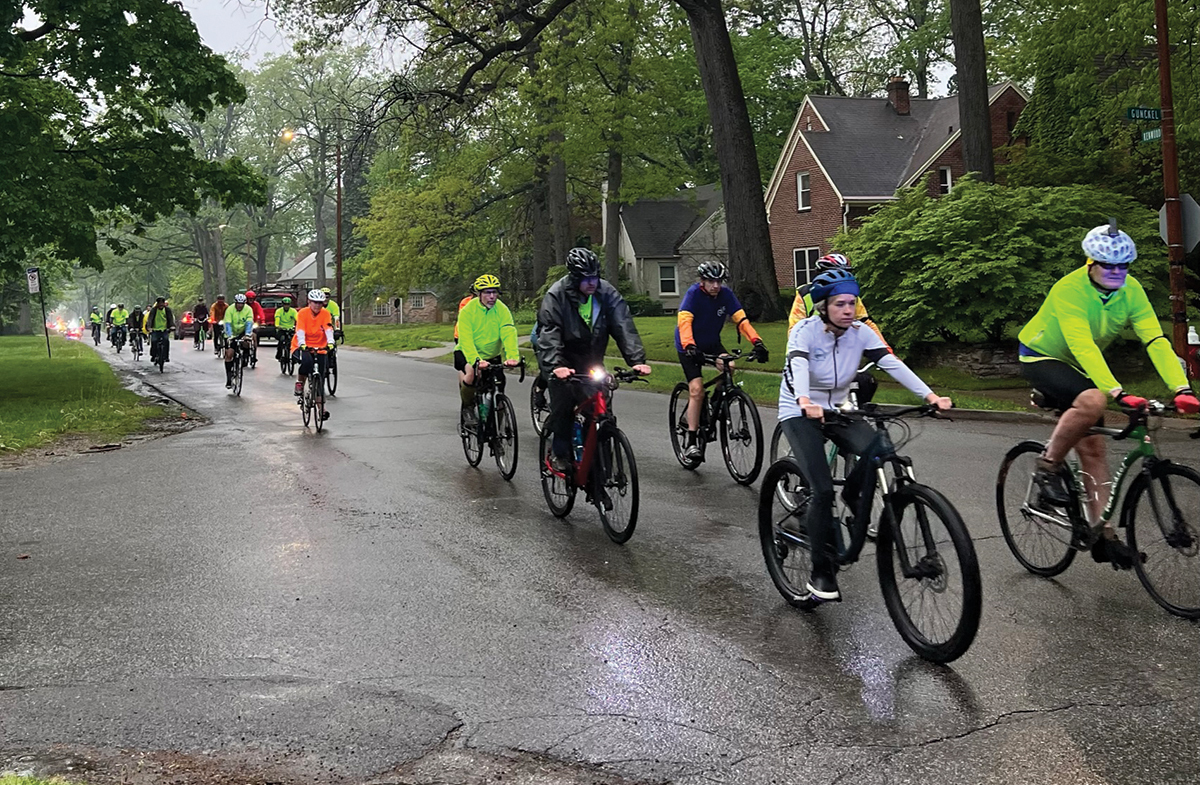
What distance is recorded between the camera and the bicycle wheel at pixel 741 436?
9977mm

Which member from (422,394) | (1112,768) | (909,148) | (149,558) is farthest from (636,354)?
(909,148)

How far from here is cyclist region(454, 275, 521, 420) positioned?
11219mm

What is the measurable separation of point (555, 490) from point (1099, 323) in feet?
13.9

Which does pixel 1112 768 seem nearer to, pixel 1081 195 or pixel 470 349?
pixel 470 349

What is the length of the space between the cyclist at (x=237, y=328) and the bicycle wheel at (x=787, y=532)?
17943mm

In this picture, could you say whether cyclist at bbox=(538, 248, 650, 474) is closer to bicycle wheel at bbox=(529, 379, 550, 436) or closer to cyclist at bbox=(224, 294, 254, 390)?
bicycle wheel at bbox=(529, 379, 550, 436)

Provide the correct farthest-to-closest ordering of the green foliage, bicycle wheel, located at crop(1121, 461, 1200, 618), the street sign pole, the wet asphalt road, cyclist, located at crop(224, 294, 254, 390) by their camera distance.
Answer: cyclist, located at crop(224, 294, 254, 390) → the green foliage → the street sign pole → bicycle wheel, located at crop(1121, 461, 1200, 618) → the wet asphalt road

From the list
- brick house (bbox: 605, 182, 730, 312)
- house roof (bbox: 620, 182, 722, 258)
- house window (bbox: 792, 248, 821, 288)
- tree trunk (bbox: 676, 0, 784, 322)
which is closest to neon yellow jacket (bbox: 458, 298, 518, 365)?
tree trunk (bbox: 676, 0, 784, 322)

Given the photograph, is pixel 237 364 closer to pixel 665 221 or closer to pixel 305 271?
pixel 665 221

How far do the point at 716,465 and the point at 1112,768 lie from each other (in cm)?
749

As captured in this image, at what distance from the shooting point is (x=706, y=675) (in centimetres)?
496

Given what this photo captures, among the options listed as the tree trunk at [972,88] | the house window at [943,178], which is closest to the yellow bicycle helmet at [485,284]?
the tree trunk at [972,88]

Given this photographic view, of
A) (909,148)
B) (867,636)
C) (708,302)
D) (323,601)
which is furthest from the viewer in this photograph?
(909,148)

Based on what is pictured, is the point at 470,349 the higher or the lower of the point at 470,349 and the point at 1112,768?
the higher
